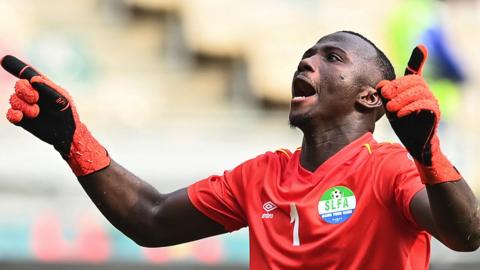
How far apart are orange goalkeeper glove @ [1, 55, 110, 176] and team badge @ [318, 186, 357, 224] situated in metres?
1.01

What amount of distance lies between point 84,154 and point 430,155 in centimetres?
158

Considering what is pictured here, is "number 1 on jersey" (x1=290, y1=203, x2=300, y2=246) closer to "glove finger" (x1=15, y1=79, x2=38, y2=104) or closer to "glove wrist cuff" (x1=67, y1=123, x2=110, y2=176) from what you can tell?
"glove wrist cuff" (x1=67, y1=123, x2=110, y2=176)

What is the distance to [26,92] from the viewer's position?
462cm

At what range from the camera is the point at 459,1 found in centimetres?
1459

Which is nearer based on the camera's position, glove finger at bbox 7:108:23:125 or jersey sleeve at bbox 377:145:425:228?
jersey sleeve at bbox 377:145:425:228

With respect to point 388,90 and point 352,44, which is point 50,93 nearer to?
point 352,44

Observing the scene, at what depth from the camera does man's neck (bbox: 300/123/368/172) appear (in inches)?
184

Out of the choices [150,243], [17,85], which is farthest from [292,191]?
[17,85]

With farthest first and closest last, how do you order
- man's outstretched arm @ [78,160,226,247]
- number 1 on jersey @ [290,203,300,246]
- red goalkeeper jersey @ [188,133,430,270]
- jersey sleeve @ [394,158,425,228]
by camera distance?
man's outstretched arm @ [78,160,226,247] → number 1 on jersey @ [290,203,300,246] → red goalkeeper jersey @ [188,133,430,270] → jersey sleeve @ [394,158,425,228]

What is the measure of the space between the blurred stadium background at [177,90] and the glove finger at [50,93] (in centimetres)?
378

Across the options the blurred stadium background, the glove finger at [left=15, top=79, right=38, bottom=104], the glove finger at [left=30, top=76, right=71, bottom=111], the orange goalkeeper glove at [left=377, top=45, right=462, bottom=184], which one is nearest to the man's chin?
the orange goalkeeper glove at [left=377, top=45, right=462, bottom=184]

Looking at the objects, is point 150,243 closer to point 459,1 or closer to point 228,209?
point 228,209

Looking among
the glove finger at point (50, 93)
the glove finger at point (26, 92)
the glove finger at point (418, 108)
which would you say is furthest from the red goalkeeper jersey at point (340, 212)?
the glove finger at point (26, 92)

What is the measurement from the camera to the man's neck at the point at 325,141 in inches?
184
